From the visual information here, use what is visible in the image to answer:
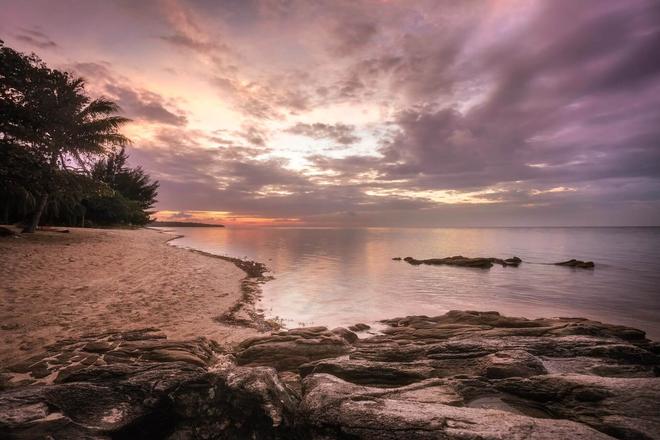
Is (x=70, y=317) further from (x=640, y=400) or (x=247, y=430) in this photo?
(x=640, y=400)

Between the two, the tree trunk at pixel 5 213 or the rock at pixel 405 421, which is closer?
the rock at pixel 405 421

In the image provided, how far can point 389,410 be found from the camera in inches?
169

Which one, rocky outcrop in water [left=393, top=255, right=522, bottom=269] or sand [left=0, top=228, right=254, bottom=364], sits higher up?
sand [left=0, top=228, right=254, bottom=364]

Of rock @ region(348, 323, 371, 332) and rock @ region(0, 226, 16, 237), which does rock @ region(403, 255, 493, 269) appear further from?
rock @ region(0, 226, 16, 237)

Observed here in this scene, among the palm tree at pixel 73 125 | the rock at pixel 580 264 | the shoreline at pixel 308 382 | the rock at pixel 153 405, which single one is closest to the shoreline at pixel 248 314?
the shoreline at pixel 308 382

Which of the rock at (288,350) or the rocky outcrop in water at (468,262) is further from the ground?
the rock at (288,350)

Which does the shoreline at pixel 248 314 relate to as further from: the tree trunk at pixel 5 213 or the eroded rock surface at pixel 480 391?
the tree trunk at pixel 5 213

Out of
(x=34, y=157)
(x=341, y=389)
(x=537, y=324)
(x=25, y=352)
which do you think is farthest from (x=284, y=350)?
(x=34, y=157)

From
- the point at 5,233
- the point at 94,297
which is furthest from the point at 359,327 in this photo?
the point at 5,233

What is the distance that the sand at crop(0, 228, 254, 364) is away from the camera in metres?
9.16

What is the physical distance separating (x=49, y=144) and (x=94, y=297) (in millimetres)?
12156

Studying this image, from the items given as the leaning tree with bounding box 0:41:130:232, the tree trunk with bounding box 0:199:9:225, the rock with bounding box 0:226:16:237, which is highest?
the leaning tree with bounding box 0:41:130:232

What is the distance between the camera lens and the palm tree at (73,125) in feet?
77.3

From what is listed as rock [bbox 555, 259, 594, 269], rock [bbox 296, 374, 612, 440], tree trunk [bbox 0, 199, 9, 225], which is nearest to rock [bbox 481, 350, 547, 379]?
rock [bbox 296, 374, 612, 440]
